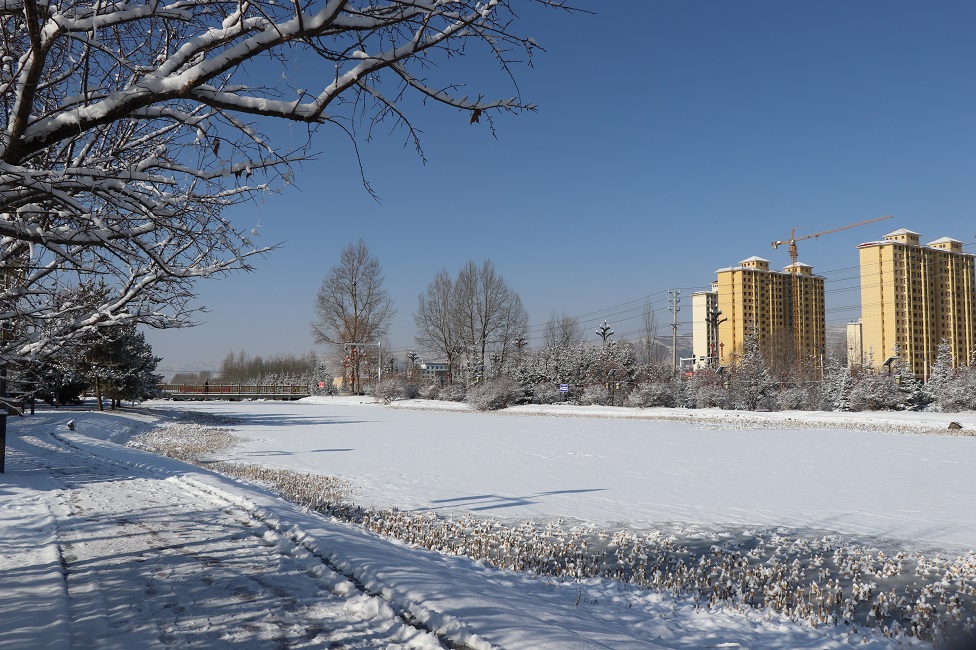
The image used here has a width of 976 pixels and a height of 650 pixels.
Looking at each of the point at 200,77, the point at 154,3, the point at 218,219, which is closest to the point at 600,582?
the point at 218,219

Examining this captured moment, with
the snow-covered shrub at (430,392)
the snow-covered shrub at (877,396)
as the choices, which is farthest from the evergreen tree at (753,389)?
the snow-covered shrub at (430,392)

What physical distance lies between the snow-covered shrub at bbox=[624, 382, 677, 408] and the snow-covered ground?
20236 mm

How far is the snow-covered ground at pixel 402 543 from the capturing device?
3.94 metres

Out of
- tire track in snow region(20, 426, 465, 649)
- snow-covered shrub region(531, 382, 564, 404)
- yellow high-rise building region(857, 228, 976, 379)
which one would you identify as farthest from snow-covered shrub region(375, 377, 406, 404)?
tire track in snow region(20, 426, 465, 649)

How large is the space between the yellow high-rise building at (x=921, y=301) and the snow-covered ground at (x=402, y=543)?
1907 inches

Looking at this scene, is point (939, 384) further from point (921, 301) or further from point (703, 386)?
point (921, 301)

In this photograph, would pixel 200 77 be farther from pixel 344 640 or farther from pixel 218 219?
pixel 344 640

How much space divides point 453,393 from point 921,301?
44.1m

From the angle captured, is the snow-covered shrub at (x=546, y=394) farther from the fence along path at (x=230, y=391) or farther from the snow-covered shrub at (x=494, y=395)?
the fence along path at (x=230, y=391)

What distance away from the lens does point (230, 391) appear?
71.4m

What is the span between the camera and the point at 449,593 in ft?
14.4

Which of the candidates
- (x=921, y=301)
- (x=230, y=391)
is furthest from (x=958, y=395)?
(x=230, y=391)

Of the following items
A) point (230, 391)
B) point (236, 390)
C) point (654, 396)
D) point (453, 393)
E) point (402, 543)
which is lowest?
point (230, 391)

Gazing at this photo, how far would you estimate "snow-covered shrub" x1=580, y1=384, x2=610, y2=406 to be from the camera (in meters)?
42.5
